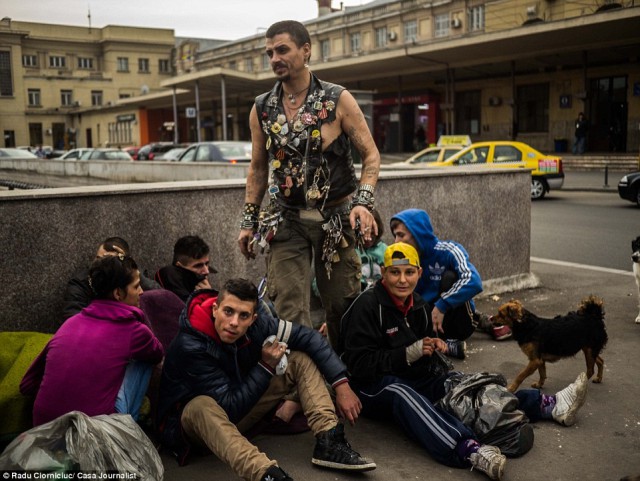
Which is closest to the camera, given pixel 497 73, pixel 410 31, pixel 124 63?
pixel 497 73

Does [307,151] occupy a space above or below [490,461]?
above

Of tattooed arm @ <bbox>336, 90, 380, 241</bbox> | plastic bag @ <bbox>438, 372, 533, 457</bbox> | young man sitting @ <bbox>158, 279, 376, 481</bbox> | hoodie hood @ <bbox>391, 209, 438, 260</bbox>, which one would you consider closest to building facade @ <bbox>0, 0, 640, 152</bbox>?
hoodie hood @ <bbox>391, 209, 438, 260</bbox>

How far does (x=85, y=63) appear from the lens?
8219 centimetres

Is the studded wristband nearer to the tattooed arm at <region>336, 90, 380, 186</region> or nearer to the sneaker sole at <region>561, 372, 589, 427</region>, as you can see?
the tattooed arm at <region>336, 90, 380, 186</region>

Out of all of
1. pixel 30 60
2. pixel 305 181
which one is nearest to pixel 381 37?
pixel 305 181

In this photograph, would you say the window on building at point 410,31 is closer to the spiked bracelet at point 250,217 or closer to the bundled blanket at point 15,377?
the spiked bracelet at point 250,217

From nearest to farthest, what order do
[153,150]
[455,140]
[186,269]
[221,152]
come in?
[186,269] → [221,152] → [455,140] → [153,150]

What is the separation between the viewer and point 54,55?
8094cm

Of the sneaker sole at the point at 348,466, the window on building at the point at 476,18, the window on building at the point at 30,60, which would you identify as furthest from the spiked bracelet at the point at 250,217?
the window on building at the point at 30,60

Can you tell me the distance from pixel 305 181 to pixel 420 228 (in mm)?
1304

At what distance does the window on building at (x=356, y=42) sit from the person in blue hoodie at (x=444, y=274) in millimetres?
46552

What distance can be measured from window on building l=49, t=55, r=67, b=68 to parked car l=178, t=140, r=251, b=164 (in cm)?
7191

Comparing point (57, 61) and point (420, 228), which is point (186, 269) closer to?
point (420, 228)

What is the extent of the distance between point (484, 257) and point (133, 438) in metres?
4.74
